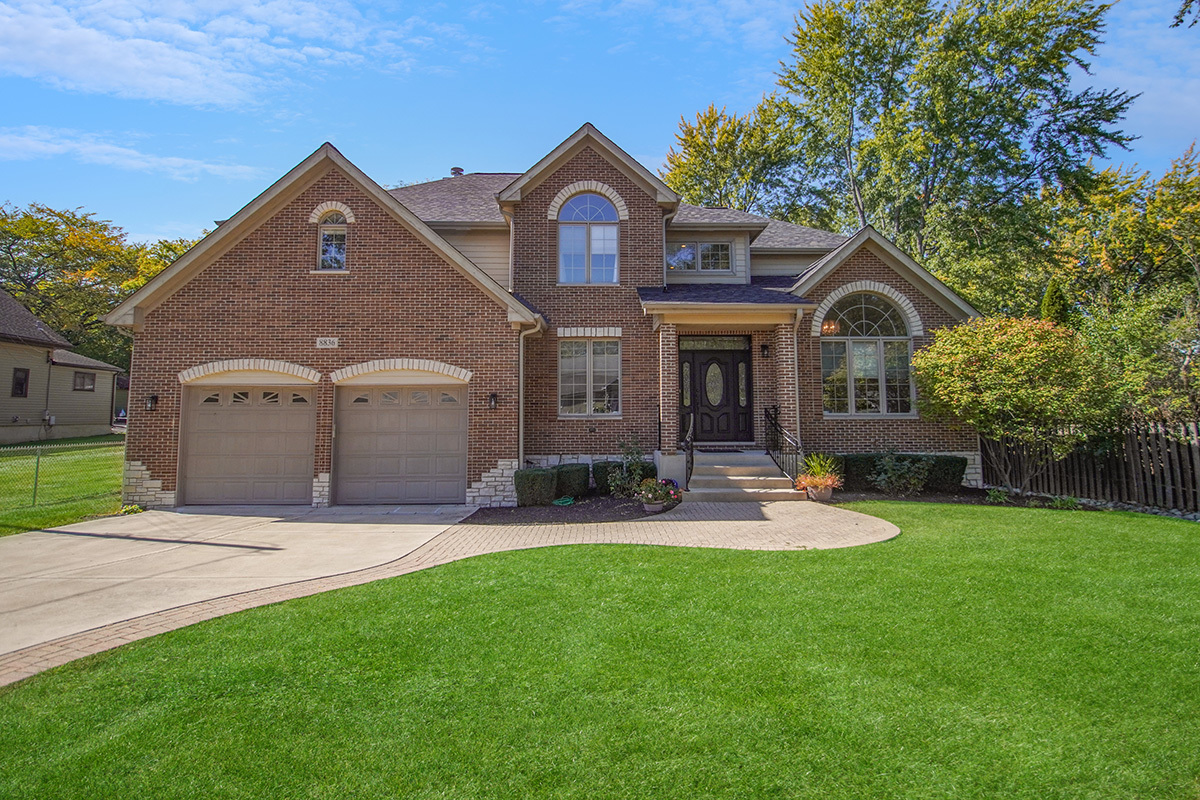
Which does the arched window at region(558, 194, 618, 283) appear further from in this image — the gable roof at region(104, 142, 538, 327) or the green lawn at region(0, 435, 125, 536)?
the green lawn at region(0, 435, 125, 536)

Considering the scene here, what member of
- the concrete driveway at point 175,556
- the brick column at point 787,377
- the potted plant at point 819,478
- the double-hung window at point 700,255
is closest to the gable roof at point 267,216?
the concrete driveway at point 175,556

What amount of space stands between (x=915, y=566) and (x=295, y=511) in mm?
10538

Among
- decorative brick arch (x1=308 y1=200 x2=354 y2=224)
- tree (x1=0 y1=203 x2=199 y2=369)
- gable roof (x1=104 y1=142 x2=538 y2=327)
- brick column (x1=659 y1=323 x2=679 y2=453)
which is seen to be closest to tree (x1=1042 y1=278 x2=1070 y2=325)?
brick column (x1=659 y1=323 x2=679 y2=453)

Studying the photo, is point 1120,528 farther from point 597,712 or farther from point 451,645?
point 451,645

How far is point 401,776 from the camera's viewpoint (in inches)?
116

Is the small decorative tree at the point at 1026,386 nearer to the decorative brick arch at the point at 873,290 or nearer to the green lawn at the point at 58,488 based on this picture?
the decorative brick arch at the point at 873,290

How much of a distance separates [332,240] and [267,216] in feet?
4.48

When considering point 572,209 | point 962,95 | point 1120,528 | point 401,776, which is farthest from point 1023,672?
point 962,95

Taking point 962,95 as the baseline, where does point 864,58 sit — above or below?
above

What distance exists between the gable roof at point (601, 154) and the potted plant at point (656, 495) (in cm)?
684


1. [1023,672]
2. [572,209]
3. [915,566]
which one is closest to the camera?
[1023,672]

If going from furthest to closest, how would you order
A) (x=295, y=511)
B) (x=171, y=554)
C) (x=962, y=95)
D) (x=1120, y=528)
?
(x=962, y=95), (x=295, y=511), (x=1120, y=528), (x=171, y=554)

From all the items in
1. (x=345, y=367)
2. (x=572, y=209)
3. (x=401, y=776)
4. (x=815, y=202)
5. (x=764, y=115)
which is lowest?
(x=401, y=776)

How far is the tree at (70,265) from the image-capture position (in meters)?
35.2
